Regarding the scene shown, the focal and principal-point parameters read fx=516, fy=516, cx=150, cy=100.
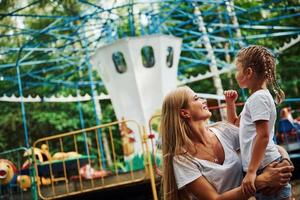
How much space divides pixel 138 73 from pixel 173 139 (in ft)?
31.2

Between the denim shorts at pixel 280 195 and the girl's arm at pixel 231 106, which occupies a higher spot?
the girl's arm at pixel 231 106

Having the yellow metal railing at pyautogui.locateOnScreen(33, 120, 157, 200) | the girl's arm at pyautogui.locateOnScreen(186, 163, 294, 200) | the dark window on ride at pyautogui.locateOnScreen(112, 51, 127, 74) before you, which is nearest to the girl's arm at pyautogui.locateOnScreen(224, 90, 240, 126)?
the girl's arm at pyautogui.locateOnScreen(186, 163, 294, 200)

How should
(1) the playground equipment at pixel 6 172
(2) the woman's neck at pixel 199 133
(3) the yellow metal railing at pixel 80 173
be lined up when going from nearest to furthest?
(2) the woman's neck at pixel 199 133, (3) the yellow metal railing at pixel 80 173, (1) the playground equipment at pixel 6 172

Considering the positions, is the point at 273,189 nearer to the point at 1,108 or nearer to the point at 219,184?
the point at 219,184

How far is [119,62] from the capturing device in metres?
12.2

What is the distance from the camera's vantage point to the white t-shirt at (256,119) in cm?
238

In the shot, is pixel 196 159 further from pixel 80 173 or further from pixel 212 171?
pixel 80 173

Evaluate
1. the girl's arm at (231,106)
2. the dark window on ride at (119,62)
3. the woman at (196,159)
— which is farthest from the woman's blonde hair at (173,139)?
the dark window on ride at (119,62)

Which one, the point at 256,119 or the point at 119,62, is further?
the point at 119,62

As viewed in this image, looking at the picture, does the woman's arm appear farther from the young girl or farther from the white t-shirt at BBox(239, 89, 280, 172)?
the white t-shirt at BBox(239, 89, 280, 172)

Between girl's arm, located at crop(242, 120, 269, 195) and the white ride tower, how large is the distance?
9.37 metres

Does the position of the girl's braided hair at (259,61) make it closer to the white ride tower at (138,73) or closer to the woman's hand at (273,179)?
the woman's hand at (273,179)

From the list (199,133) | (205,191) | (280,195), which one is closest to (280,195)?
(280,195)

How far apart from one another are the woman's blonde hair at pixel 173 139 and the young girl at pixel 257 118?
0.89 ft
